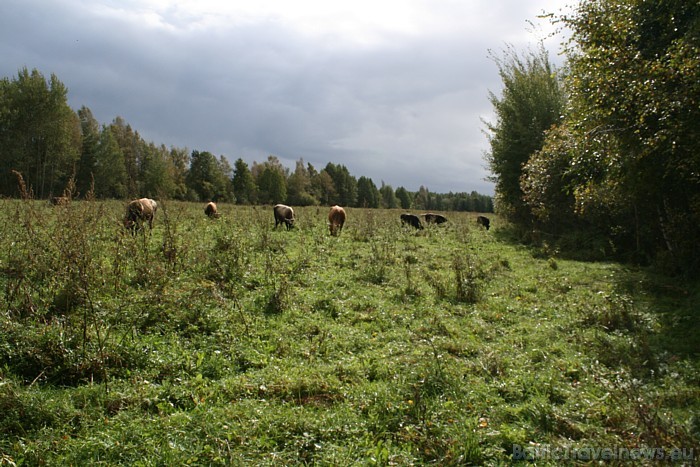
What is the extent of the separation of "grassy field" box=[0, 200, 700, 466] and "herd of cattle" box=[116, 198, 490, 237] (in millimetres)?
3104

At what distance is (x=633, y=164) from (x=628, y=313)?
361 cm

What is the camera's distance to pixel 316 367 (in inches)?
185

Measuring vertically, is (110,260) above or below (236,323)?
above

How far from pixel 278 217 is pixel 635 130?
44.2 feet

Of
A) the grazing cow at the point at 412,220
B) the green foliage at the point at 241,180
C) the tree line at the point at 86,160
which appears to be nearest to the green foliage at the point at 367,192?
the tree line at the point at 86,160

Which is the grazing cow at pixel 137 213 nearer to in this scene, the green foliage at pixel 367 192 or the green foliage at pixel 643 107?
the green foliage at pixel 643 107

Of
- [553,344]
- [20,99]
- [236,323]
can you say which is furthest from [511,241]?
[20,99]

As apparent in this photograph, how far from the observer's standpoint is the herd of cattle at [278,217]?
36.0 ft

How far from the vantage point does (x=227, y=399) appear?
3889mm

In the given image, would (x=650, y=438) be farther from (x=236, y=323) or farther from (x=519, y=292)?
(x=519, y=292)

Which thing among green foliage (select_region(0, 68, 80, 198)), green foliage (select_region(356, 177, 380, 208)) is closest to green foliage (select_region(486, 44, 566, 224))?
green foliage (select_region(0, 68, 80, 198))

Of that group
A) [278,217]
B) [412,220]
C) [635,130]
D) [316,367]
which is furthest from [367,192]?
[316,367]

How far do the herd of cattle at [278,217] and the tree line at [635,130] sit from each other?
7.95m

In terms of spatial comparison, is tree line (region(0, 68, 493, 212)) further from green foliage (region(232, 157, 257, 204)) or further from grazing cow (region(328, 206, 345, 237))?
grazing cow (region(328, 206, 345, 237))
